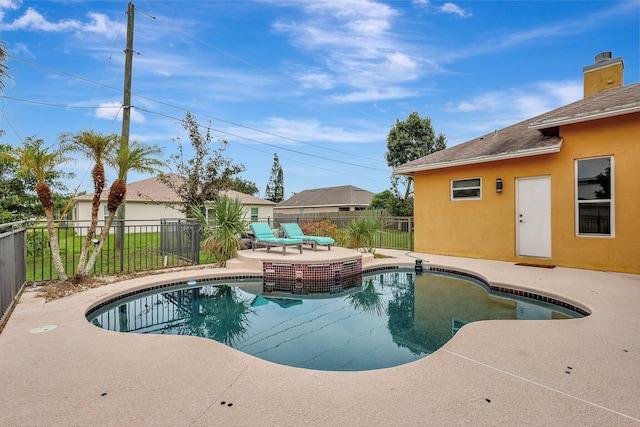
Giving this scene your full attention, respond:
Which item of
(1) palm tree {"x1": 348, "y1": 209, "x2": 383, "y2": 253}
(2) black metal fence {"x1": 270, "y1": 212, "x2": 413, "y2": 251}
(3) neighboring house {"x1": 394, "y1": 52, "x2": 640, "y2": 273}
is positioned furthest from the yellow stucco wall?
(1) palm tree {"x1": 348, "y1": 209, "x2": 383, "y2": 253}

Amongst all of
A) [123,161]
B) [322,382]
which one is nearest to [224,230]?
[123,161]

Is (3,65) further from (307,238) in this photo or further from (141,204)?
(141,204)

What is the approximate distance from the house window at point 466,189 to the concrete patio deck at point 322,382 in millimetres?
6164

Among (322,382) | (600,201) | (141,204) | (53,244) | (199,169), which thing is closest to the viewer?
(322,382)

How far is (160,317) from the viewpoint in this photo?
5297 millimetres

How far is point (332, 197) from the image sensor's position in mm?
33562

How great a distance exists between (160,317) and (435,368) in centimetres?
436

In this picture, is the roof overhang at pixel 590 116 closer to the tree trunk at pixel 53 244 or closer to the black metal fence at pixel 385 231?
the black metal fence at pixel 385 231

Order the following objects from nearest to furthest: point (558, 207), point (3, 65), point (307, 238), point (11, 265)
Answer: point (11, 265), point (3, 65), point (558, 207), point (307, 238)

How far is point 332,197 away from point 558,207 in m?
25.9

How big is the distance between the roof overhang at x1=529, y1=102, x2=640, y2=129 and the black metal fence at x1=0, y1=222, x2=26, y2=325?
10.7m

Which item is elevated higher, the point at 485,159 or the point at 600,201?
the point at 485,159

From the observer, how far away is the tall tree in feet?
154

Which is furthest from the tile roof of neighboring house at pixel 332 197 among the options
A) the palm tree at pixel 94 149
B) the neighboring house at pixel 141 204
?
the palm tree at pixel 94 149
